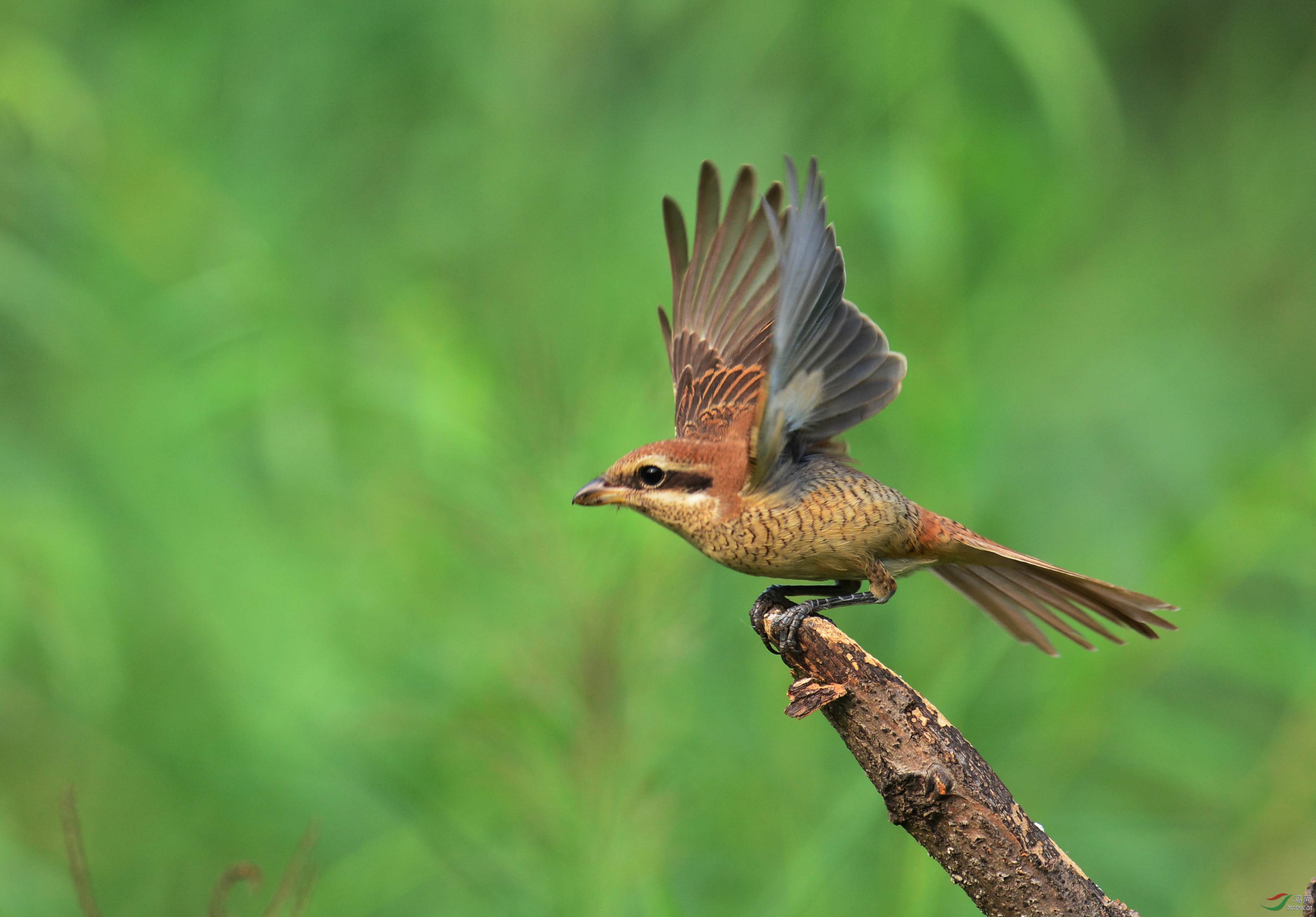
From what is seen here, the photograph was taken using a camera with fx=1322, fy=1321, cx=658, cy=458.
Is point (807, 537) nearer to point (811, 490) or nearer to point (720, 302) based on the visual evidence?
point (811, 490)

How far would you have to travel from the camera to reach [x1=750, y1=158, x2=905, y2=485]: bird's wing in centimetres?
225

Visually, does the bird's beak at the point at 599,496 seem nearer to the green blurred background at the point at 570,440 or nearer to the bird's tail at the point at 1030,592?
the green blurred background at the point at 570,440

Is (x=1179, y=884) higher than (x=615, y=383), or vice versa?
Result: (x=615, y=383)

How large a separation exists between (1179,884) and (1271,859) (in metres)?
0.28

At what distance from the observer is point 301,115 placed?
15.6 feet

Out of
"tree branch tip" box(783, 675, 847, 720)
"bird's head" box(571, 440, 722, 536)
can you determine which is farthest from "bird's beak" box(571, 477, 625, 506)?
"tree branch tip" box(783, 675, 847, 720)

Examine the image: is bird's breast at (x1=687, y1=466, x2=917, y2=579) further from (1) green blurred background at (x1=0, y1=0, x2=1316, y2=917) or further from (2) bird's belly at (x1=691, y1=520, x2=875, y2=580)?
(1) green blurred background at (x1=0, y1=0, x2=1316, y2=917)

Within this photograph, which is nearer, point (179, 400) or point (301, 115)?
point (179, 400)

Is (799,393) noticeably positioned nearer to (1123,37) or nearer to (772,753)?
(772,753)

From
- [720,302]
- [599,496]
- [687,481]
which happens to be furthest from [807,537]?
[720,302]

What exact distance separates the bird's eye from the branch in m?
0.73

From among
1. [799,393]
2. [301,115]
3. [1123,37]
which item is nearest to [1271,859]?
[799,393]

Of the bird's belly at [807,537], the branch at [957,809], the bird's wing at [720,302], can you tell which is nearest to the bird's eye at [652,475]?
the bird's belly at [807,537]

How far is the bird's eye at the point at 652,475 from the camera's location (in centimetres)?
271
